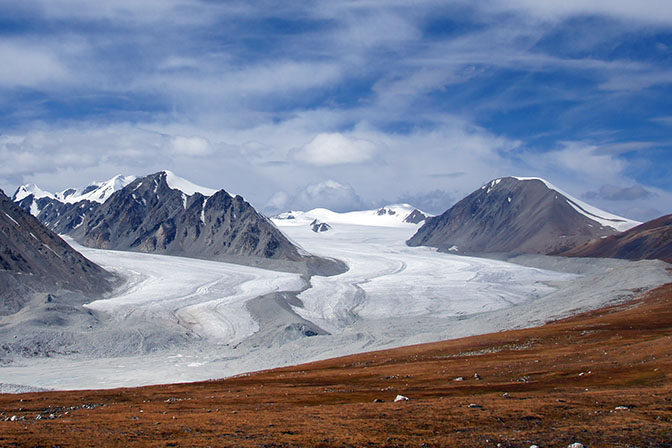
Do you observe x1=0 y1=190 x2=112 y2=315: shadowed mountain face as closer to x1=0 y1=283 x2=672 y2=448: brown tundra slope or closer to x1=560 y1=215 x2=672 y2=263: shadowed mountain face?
x1=0 y1=283 x2=672 y2=448: brown tundra slope

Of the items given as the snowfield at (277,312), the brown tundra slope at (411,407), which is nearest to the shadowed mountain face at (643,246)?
the snowfield at (277,312)

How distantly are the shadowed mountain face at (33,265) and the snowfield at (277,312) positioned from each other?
364 inches

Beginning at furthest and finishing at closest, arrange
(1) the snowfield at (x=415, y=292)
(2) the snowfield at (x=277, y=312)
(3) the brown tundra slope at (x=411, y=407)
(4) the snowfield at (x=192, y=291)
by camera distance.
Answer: (1) the snowfield at (x=415, y=292), (4) the snowfield at (x=192, y=291), (2) the snowfield at (x=277, y=312), (3) the brown tundra slope at (x=411, y=407)

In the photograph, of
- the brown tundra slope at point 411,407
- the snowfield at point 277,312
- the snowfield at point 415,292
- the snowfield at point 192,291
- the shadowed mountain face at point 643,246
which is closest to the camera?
the brown tundra slope at point 411,407

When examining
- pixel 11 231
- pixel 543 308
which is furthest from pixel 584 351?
pixel 11 231

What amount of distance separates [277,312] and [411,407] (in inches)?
2988

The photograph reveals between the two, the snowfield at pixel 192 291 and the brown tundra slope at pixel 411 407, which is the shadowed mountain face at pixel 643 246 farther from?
the brown tundra slope at pixel 411 407

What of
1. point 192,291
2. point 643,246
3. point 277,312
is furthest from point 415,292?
point 643,246

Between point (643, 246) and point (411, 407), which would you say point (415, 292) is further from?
point (411, 407)

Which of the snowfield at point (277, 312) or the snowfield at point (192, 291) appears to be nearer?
the snowfield at point (277, 312)

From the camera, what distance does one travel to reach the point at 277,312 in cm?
9925

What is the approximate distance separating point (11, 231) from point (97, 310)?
36748mm

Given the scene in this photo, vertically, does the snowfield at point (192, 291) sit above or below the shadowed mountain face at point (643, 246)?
below

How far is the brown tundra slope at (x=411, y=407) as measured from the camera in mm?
18891
